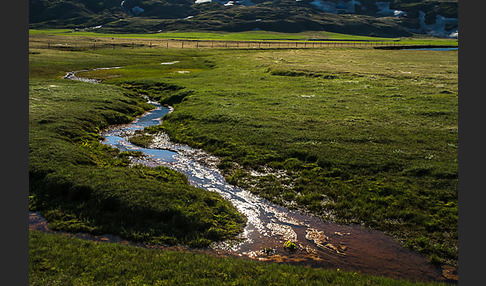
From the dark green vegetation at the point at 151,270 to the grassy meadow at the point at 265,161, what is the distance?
1.91 meters

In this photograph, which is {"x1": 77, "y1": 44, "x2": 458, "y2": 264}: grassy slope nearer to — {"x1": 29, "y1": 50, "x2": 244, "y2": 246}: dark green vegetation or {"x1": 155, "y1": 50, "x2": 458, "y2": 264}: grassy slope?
{"x1": 155, "y1": 50, "x2": 458, "y2": 264}: grassy slope

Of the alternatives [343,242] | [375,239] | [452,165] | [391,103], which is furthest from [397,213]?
[391,103]

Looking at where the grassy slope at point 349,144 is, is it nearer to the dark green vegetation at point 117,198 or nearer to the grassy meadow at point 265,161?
the grassy meadow at point 265,161

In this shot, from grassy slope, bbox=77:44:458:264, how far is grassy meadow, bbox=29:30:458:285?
0.36 ft

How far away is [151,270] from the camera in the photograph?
14.5 metres

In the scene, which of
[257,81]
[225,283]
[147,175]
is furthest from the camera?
[257,81]

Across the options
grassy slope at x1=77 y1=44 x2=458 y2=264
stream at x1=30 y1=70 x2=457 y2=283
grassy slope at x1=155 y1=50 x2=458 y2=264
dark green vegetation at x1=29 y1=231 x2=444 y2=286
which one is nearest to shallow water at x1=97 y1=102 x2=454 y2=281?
stream at x1=30 y1=70 x2=457 y2=283

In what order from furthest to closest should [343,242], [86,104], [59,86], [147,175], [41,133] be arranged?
1. [59,86]
2. [86,104]
3. [41,133]
4. [147,175]
5. [343,242]

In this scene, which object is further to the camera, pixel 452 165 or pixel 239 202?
pixel 452 165

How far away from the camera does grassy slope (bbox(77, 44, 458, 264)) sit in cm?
2069

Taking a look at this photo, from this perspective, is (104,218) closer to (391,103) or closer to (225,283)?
(225,283)

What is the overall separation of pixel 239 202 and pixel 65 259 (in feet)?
36.5

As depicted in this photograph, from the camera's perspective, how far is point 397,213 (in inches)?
799

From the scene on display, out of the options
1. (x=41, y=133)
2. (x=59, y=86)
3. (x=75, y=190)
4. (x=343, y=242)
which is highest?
(x=59, y=86)
